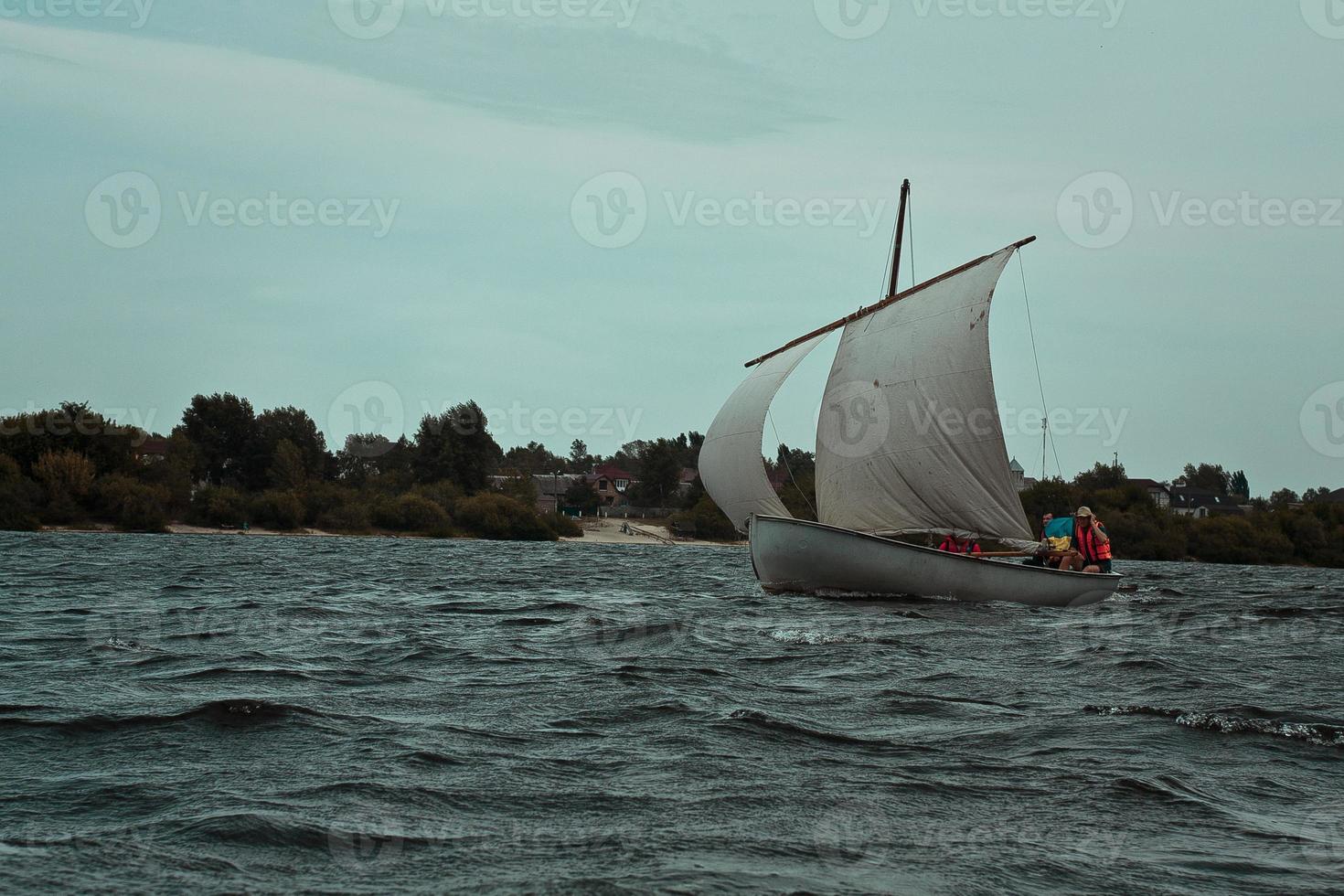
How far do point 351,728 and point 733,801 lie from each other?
312 centimetres

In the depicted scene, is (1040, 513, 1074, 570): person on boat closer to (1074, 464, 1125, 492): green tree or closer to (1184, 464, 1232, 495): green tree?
(1074, 464, 1125, 492): green tree

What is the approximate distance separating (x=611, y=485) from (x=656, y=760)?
12649 cm

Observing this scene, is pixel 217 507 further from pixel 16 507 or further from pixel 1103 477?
pixel 1103 477

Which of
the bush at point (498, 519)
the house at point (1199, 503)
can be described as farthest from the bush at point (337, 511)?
the house at point (1199, 503)

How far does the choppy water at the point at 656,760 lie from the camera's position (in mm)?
5355

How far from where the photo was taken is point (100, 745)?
7566 mm

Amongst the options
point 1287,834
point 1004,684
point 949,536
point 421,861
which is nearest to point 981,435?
point 949,536

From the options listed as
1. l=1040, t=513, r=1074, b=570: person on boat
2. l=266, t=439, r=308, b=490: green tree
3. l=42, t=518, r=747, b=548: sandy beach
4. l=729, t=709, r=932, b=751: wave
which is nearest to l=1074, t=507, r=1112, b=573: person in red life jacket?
l=1040, t=513, r=1074, b=570: person on boat

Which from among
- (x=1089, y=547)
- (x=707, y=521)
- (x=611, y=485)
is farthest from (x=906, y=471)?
(x=611, y=485)

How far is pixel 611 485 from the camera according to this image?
133875 millimetres

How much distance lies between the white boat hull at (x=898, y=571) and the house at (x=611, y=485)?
94.4 m

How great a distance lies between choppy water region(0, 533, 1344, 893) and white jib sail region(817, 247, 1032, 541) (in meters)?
7.35

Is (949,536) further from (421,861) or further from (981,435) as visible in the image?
(421,861)

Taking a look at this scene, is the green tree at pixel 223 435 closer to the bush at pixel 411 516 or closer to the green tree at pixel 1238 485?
the bush at pixel 411 516
